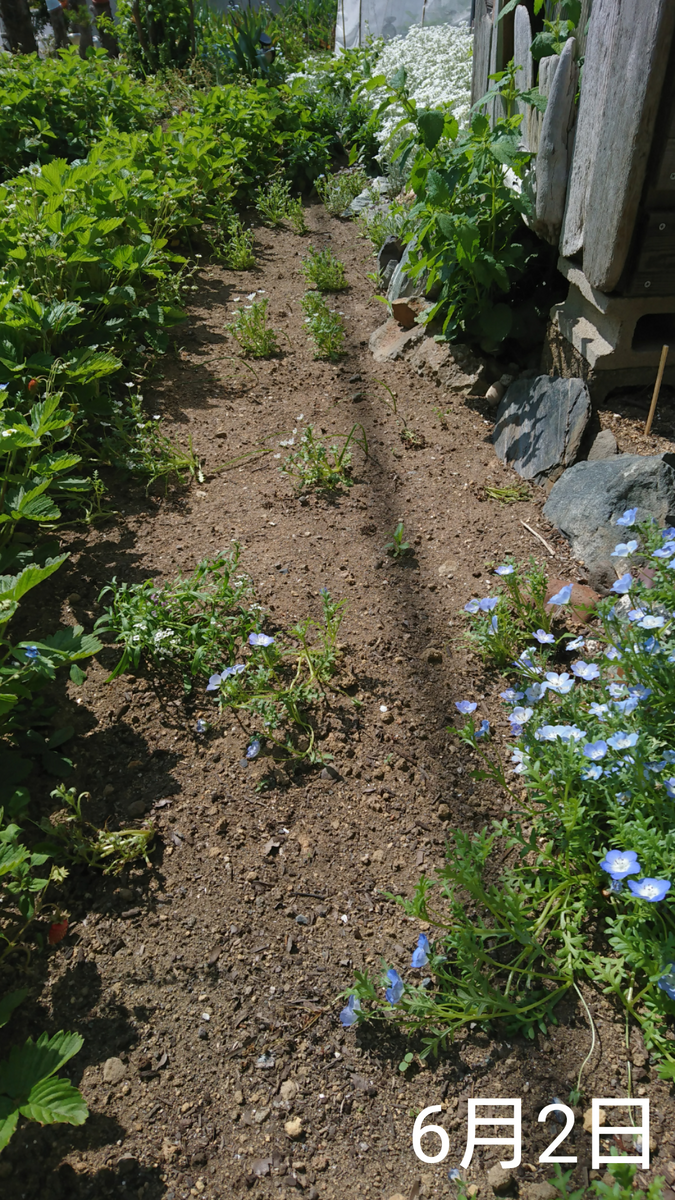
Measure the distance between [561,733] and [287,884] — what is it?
Answer: 30.1 inches

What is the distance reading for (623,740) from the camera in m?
1.65

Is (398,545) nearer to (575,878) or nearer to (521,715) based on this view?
(521,715)

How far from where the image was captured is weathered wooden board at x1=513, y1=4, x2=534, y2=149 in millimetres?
3146

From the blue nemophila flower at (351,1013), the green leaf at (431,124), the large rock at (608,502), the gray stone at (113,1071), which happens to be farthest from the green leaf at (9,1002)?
the green leaf at (431,124)

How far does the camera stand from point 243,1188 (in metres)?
1.47

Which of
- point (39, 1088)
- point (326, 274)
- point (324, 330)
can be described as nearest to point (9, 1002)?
point (39, 1088)

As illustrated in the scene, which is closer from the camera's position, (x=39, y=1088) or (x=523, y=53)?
(x=39, y=1088)

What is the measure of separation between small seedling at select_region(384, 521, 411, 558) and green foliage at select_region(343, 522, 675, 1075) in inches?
37.7

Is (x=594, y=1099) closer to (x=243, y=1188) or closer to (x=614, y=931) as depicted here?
(x=614, y=931)

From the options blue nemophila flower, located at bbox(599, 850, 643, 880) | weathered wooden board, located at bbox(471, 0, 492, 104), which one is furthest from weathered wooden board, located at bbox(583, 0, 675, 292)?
blue nemophila flower, located at bbox(599, 850, 643, 880)

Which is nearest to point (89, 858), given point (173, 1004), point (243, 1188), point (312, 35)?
point (173, 1004)

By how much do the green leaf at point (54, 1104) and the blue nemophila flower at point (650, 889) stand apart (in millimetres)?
1047

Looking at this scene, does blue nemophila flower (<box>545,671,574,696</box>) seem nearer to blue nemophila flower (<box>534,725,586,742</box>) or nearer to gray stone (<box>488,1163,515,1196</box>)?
blue nemophila flower (<box>534,725,586,742</box>)

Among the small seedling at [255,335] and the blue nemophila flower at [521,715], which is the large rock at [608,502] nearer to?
the blue nemophila flower at [521,715]
